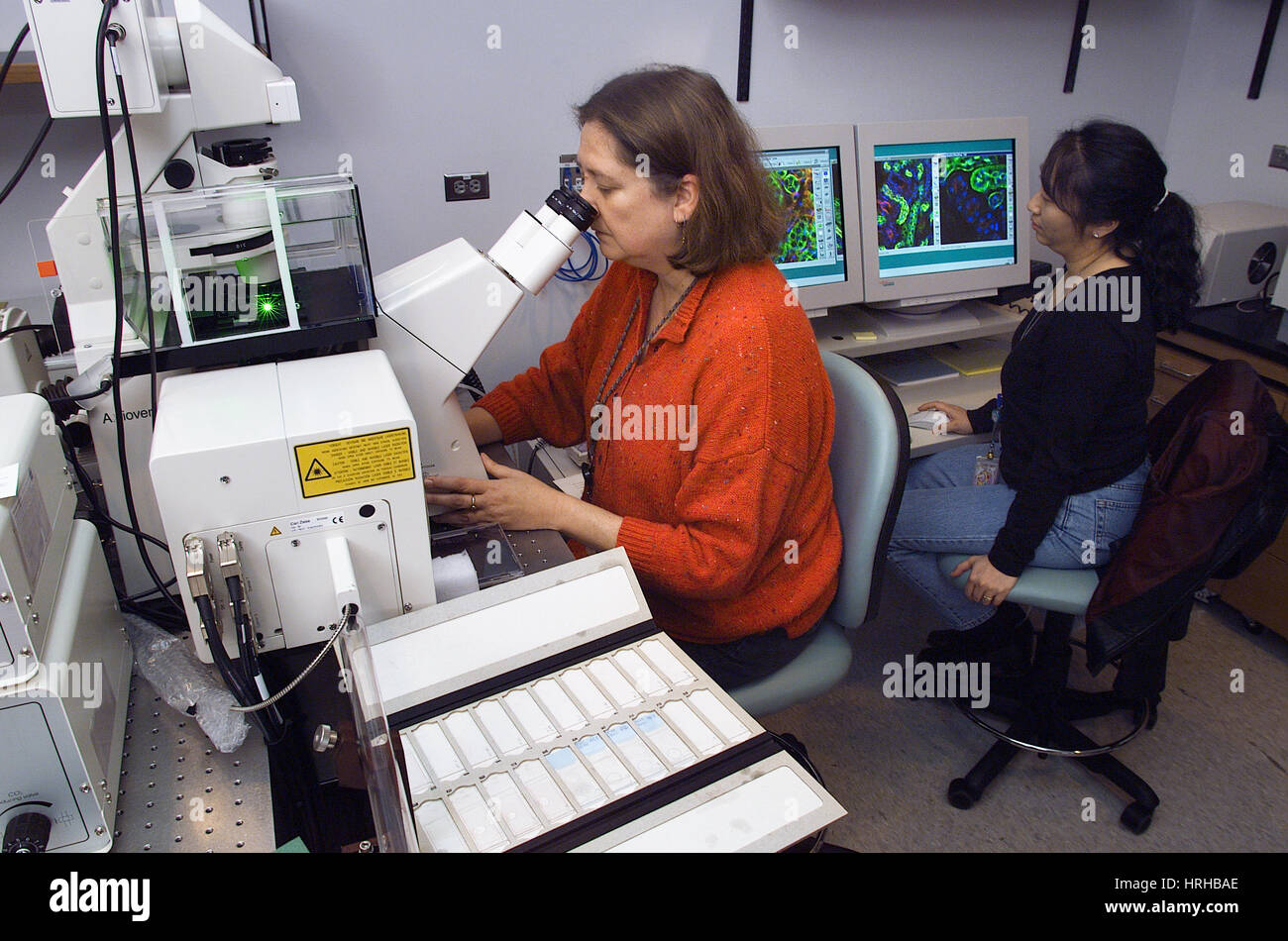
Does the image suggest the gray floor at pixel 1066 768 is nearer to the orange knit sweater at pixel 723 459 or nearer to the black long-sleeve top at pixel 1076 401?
the black long-sleeve top at pixel 1076 401

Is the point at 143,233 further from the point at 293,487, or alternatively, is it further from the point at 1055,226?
the point at 1055,226

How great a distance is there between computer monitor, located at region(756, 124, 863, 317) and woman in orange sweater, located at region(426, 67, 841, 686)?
761 millimetres

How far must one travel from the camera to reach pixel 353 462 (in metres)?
0.87

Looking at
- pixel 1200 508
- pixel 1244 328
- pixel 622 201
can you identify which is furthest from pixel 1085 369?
pixel 1244 328

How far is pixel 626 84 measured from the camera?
125 cm

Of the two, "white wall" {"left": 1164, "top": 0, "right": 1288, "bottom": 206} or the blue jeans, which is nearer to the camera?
the blue jeans

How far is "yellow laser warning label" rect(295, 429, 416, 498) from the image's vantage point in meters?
0.85

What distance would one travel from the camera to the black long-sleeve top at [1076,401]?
158 cm

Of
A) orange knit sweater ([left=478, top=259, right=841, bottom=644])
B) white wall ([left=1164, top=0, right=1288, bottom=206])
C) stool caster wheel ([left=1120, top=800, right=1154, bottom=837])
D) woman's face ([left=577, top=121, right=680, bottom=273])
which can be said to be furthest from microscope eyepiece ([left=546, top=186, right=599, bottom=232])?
white wall ([left=1164, top=0, right=1288, bottom=206])

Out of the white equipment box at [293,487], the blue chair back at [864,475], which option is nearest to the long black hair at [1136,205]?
the blue chair back at [864,475]

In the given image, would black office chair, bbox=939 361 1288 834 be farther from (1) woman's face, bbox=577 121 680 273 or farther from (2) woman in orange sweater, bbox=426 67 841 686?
(1) woman's face, bbox=577 121 680 273

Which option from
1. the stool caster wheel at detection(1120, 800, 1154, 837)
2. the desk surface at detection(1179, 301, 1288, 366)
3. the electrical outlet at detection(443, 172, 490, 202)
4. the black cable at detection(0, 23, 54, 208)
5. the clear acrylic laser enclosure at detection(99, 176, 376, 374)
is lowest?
the stool caster wheel at detection(1120, 800, 1154, 837)

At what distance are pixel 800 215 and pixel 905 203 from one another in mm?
295
